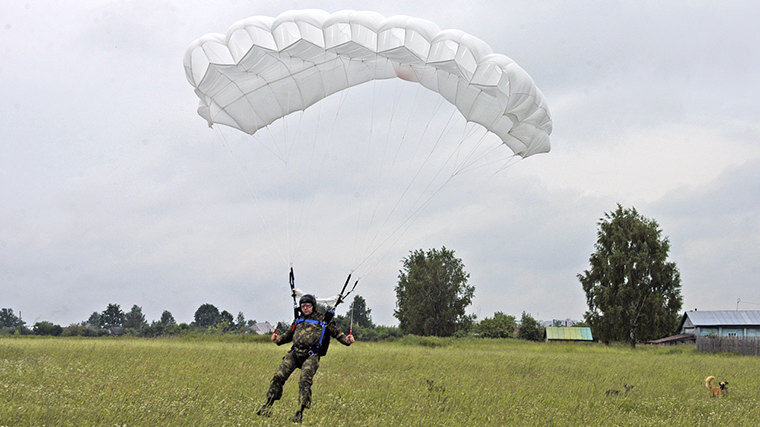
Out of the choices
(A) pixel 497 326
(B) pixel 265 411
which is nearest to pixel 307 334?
(B) pixel 265 411

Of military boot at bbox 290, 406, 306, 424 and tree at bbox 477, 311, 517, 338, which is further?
tree at bbox 477, 311, 517, 338

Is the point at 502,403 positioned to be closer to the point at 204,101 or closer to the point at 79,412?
the point at 79,412

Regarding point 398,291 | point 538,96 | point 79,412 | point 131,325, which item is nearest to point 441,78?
point 538,96

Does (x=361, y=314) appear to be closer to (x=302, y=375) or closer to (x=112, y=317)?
(x=112, y=317)

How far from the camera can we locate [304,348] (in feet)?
24.8

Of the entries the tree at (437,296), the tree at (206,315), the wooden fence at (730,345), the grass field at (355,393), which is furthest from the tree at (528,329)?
the tree at (206,315)

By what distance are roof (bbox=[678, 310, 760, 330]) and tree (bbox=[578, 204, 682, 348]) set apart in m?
12.1

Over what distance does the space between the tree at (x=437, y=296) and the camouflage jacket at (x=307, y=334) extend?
46.9 metres

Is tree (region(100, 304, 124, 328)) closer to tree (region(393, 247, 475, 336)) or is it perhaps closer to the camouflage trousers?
tree (region(393, 247, 475, 336))

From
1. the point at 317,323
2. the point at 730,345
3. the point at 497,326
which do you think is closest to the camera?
the point at 317,323

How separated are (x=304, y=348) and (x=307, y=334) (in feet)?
0.56

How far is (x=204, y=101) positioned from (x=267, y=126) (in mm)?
1202

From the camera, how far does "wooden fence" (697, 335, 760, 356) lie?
29.1 metres

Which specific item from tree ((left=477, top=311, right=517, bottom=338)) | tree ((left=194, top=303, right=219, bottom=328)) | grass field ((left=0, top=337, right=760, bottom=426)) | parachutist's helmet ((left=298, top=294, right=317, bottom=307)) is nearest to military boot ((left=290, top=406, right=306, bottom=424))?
grass field ((left=0, top=337, right=760, bottom=426))
